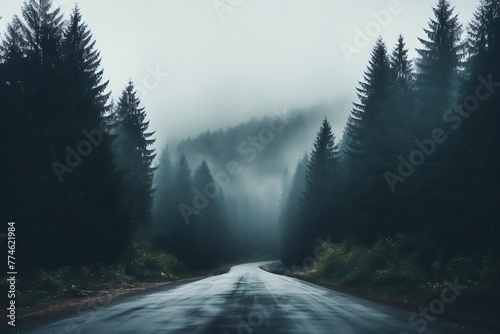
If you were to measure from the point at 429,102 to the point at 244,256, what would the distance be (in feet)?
312

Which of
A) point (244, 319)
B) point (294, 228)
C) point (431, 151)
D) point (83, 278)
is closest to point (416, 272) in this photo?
point (431, 151)

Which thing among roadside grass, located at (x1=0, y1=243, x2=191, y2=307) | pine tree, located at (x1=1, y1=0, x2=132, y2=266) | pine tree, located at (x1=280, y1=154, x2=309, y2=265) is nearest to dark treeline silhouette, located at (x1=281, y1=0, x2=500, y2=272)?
pine tree, located at (x1=280, y1=154, x2=309, y2=265)

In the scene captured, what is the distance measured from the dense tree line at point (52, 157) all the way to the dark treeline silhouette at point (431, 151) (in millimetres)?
18631

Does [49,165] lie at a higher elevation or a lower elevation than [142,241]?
higher

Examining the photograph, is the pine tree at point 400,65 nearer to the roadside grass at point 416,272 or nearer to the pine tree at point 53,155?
the roadside grass at point 416,272

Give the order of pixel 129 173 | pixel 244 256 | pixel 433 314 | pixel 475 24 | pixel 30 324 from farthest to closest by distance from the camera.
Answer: pixel 244 256 < pixel 129 173 < pixel 475 24 < pixel 433 314 < pixel 30 324

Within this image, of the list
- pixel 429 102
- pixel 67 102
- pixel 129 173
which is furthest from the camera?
pixel 129 173

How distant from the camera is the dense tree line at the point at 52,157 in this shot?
22.3 m

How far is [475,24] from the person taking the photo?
1337 inches

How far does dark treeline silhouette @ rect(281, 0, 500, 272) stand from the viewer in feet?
57.1

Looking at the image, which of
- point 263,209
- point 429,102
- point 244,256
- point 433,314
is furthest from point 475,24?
point 263,209

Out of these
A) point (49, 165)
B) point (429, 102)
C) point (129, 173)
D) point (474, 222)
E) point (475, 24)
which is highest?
point (475, 24)

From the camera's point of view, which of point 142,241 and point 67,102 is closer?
point 67,102

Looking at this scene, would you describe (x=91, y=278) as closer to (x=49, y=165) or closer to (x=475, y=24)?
(x=49, y=165)
